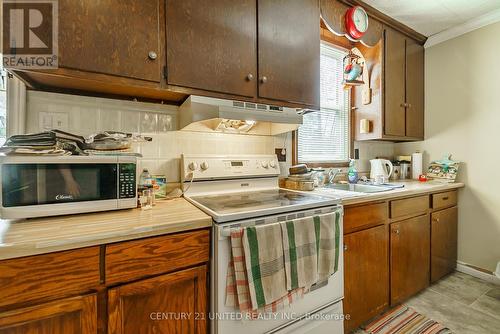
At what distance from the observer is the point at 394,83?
227 cm

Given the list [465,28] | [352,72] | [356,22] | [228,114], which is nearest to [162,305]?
[228,114]

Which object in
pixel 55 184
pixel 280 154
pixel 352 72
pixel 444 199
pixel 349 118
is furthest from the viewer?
pixel 349 118

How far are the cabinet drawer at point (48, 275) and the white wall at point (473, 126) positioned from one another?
123 inches

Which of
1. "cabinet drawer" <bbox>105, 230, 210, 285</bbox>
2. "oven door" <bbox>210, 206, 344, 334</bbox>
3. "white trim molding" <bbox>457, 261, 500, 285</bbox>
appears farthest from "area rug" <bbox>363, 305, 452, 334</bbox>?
"cabinet drawer" <bbox>105, 230, 210, 285</bbox>

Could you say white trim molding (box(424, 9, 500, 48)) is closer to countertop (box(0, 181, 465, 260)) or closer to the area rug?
the area rug

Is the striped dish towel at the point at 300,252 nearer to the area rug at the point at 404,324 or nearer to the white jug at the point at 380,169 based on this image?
the area rug at the point at 404,324

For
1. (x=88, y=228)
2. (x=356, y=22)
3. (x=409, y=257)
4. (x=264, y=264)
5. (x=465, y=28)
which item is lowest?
(x=409, y=257)

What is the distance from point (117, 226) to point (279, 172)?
1238mm

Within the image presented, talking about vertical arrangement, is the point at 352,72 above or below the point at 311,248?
above

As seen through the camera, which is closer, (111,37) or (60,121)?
(111,37)

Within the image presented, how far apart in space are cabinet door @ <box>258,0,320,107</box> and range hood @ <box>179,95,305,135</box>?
124 millimetres

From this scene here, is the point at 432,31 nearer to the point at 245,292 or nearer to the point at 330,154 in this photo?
the point at 330,154

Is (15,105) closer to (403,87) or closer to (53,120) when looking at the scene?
(53,120)

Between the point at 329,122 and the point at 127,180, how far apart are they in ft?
6.46
